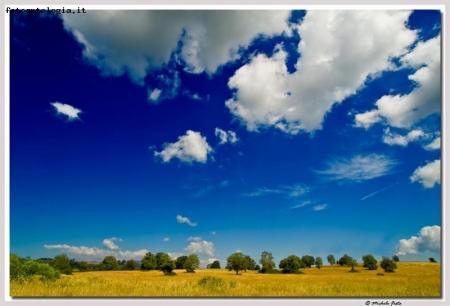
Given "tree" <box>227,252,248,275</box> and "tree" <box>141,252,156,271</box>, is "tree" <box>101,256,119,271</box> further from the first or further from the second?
"tree" <box>227,252,248,275</box>

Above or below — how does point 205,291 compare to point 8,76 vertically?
below

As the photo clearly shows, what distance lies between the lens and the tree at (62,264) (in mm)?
19403

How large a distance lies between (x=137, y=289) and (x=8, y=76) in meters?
11.3

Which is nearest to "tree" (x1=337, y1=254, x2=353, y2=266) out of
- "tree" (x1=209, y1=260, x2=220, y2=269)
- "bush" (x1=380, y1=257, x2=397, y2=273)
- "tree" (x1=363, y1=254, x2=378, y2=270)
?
"tree" (x1=363, y1=254, x2=378, y2=270)

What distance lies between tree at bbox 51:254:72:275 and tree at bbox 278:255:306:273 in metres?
26.8

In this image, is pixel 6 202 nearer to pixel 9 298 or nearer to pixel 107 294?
pixel 9 298

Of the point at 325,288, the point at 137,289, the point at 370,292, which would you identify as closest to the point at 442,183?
the point at 370,292

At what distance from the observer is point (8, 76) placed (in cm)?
1484

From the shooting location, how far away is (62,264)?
1989cm

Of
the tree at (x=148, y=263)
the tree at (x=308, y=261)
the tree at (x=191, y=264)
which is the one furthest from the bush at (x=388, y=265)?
the tree at (x=148, y=263)

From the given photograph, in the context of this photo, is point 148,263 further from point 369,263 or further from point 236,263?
point 369,263

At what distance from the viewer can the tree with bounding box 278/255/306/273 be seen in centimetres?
4053
